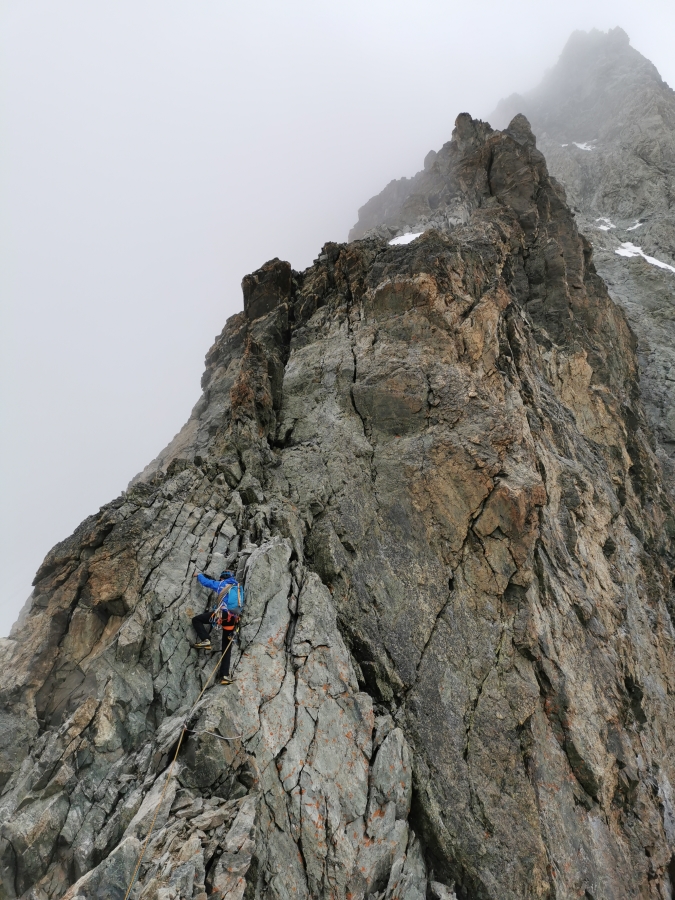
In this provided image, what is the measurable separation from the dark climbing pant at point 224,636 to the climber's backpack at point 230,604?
27 centimetres

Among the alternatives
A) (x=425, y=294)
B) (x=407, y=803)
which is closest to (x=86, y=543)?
(x=407, y=803)

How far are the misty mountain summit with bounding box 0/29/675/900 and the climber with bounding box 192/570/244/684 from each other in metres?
0.33

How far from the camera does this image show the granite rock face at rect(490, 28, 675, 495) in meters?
34.3

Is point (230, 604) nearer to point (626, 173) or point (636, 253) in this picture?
point (636, 253)

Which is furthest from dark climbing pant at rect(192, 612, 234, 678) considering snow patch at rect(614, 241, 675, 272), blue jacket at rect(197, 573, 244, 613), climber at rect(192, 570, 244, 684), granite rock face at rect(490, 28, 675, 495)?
snow patch at rect(614, 241, 675, 272)

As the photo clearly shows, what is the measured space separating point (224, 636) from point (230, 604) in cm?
81

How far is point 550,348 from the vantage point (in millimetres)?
24000

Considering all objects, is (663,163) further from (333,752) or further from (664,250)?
(333,752)

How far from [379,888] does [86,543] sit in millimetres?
11439

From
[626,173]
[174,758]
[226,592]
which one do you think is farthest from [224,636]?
[626,173]

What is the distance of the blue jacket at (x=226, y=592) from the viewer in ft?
37.0

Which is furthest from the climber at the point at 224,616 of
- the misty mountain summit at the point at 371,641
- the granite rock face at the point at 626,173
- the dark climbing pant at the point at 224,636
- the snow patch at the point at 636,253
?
the snow patch at the point at 636,253

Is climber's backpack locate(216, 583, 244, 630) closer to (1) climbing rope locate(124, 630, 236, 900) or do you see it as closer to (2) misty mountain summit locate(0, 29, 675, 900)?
(1) climbing rope locate(124, 630, 236, 900)

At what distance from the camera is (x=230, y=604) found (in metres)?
11.4
